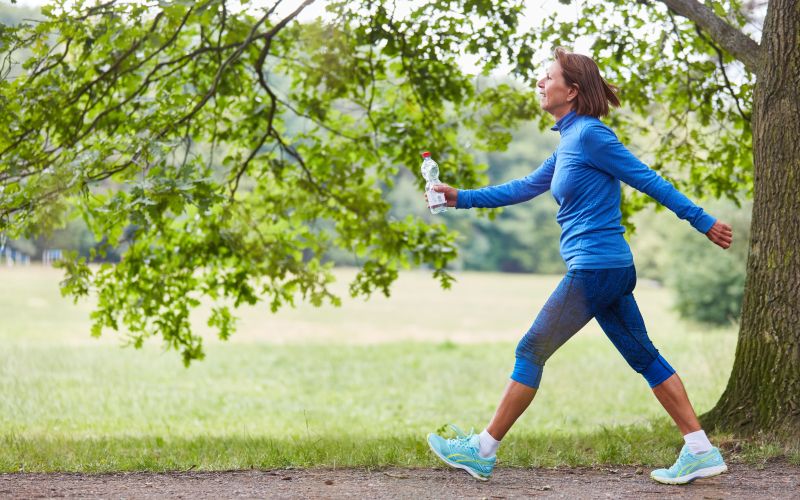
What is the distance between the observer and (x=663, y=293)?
59156 millimetres

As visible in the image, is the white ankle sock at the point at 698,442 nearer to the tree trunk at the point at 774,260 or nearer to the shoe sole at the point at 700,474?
the shoe sole at the point at 700,474

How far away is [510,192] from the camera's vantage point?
4648 millimetres

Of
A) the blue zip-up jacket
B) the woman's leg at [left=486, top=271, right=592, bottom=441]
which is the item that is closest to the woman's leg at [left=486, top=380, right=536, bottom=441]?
the woman's leg at [left=486, top=271, right=592, bottom=441]

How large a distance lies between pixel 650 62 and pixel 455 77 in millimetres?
1787

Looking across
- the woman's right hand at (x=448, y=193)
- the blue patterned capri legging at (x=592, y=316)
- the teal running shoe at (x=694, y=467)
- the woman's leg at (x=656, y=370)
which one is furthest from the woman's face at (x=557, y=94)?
the teal running shoe at (x=694, y=467)

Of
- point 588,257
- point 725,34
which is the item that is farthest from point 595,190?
point 725,34

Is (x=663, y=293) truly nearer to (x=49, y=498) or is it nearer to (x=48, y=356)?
(x=48, y=356)

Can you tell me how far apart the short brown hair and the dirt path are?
1.82 meters

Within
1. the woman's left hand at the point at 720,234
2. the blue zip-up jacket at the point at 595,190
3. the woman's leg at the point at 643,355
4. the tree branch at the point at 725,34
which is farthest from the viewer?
the tree branch at the point at 725,34

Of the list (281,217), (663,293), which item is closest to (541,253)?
(663,293)

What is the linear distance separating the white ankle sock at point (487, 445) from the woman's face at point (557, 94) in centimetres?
160

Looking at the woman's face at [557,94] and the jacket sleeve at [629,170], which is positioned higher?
Answer: the woman's face at [557,94]

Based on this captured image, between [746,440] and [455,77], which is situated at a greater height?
[455,77]

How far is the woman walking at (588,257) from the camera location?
13.9ft
